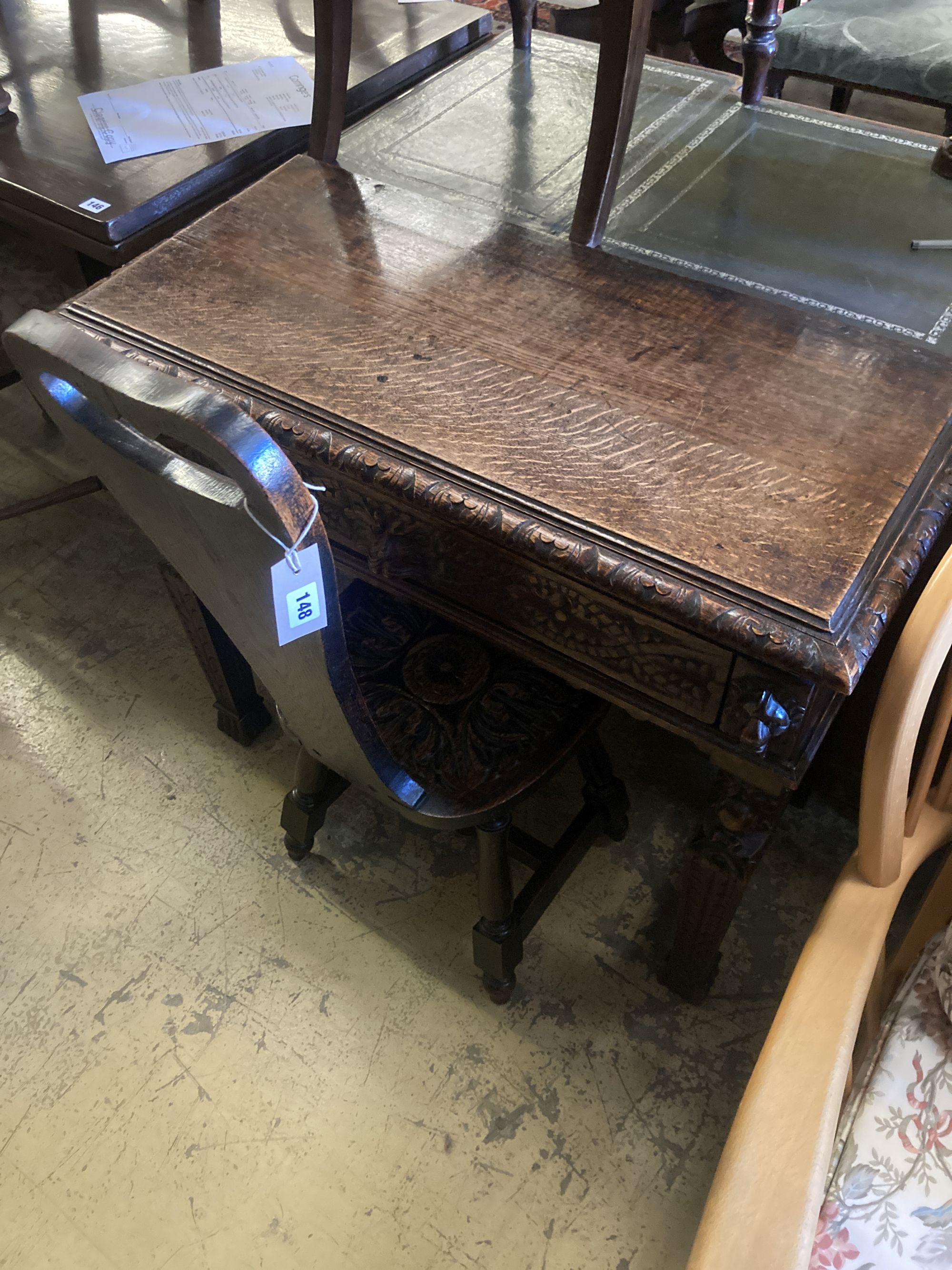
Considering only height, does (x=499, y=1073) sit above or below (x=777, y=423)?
below

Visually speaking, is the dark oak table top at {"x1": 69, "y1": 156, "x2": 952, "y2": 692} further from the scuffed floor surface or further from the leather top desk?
the scuffed floor surface

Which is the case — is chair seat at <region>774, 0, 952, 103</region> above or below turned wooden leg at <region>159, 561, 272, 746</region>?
above

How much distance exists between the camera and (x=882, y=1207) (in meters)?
0.71

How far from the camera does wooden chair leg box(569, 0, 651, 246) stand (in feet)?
3.34

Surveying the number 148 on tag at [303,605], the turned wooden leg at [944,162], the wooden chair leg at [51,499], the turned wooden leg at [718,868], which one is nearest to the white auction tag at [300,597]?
the number 148 on tag at [303,605]

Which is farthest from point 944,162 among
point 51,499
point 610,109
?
point 51,499

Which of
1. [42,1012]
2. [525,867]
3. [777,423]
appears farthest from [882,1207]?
[42,1012]

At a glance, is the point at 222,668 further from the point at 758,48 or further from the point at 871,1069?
the point at 758,48

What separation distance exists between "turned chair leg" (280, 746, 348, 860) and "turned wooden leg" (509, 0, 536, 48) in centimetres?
128

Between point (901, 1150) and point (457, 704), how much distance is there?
0.62m

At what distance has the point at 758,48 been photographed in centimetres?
138

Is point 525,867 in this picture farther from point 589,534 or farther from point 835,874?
point 589,534

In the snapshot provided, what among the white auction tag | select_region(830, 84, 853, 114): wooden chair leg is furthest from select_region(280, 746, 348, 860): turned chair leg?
select_region(830, 84, 853, 114): wooden chair leg

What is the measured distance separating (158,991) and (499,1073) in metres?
0.51
